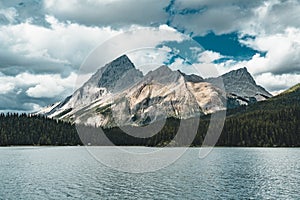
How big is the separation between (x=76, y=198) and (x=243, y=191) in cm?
3008

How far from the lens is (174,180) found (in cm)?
7794

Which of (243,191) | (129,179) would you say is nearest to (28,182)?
(129,179)

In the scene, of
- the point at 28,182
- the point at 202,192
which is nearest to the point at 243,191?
the point at 202,192

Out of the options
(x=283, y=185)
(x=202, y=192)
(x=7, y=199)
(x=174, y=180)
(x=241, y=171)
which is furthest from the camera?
A: (x=241, y=171)

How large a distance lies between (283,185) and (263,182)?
506cm

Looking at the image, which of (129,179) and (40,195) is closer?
(40,195)

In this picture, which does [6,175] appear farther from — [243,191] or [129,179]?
[243,191]

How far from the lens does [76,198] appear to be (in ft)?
194

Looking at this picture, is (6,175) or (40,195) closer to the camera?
(40,195)

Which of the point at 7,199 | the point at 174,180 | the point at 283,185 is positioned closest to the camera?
the point at 7,199

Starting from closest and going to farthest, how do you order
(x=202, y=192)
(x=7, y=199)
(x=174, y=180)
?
(x=7, y=199), (x=202, y=192), (x=174, y=180)

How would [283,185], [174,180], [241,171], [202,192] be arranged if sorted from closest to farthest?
[202,192] → [283,185] → [174,180] → [241,171]

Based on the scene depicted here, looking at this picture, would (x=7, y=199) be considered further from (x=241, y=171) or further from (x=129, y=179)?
(x=241, y=171)

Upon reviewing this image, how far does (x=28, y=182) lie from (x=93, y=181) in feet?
47.1
